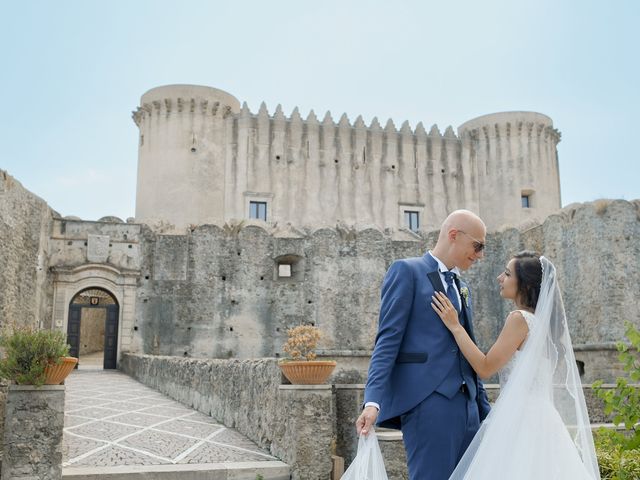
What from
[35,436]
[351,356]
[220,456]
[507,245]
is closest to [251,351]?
[351,356]

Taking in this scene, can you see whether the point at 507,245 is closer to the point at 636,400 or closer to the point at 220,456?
the point at 220,456

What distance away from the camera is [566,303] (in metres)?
18.1

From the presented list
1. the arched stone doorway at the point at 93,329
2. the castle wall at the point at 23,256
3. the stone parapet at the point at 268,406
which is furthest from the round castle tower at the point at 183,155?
the stone parapet at the point at 268,406

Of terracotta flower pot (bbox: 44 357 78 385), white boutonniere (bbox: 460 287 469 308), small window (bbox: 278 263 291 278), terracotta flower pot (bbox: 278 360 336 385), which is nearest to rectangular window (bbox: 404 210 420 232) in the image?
small window (bbox: 278 263 291 278)

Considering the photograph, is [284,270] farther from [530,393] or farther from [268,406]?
[530,393]

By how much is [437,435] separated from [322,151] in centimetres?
2673

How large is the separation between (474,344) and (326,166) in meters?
26.4

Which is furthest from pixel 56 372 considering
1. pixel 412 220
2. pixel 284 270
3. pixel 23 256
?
pixel 412 220

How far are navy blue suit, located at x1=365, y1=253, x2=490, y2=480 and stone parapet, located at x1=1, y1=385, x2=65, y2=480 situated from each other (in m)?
3.78

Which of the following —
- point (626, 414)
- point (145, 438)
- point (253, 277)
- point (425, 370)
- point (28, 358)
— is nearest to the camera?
point (425, 370)

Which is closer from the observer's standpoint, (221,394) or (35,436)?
(35,436)

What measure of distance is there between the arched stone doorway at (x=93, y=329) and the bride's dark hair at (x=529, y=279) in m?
17.3

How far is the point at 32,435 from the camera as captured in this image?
555cm

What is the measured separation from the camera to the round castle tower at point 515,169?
3022cm
